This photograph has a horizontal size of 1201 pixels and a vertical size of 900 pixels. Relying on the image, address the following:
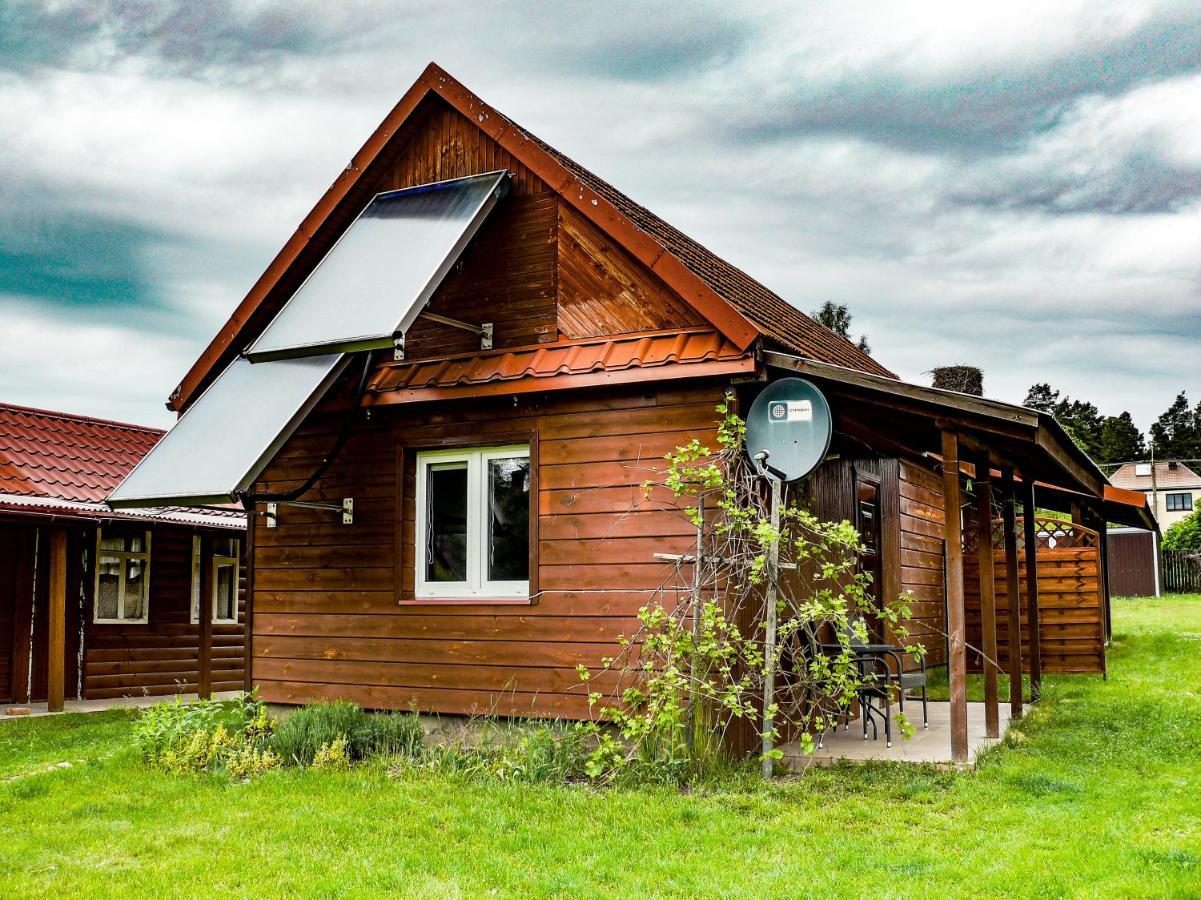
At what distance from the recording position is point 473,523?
941 cm

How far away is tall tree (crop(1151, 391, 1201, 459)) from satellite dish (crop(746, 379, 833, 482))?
76044 mm

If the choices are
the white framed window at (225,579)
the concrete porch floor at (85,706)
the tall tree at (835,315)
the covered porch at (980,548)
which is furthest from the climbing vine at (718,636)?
the tall tree at (835,315)

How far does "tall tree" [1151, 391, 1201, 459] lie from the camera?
254ft

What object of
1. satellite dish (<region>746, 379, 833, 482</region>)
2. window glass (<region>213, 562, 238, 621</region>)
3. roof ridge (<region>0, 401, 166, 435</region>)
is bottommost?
window glass (<region>213, 562, 238, 621</region>)

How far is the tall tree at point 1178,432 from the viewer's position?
254 ft

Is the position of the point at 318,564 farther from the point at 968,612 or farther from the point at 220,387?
the point at 968,612

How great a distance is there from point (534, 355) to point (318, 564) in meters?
2.95

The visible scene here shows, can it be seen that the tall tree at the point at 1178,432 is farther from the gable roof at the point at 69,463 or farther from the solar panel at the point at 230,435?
the solar panel at the point at 230,435

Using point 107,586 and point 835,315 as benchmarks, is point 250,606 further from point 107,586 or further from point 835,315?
point 835,315

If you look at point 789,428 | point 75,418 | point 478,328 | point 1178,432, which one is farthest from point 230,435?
point 1178,432

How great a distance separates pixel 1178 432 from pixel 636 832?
8869 centimetres

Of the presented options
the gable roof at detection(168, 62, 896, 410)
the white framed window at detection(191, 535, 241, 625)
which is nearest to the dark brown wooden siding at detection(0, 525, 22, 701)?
the white framed window at detection(191, 535, 241, 625)

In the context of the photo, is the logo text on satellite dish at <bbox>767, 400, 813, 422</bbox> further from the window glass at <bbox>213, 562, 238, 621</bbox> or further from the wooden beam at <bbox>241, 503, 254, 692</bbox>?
the window glass at <bbox>213, 562, 238, 621</bbox>

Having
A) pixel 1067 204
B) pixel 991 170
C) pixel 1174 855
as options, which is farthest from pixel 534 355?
pixel 1067 204
